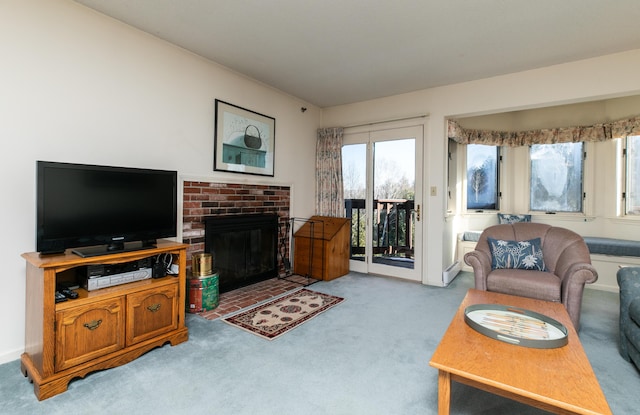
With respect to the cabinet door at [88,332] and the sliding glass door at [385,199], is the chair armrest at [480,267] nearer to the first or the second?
the sliding glass door at [385,199]

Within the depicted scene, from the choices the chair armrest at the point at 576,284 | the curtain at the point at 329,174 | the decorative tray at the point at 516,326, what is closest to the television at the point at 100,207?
the decorative tray at the point at 516,326

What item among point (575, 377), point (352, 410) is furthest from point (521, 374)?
point (352, 410)

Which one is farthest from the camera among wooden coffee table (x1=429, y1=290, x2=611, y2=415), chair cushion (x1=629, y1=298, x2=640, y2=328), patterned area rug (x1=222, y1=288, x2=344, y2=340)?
patterned area rug (x1=222, y1=288, x2=344, y2=340)

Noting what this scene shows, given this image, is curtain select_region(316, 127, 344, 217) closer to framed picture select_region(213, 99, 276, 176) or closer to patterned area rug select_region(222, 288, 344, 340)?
framed picture select_region(213, 99, 276, 176)

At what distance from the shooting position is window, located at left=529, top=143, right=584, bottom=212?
4.72 m

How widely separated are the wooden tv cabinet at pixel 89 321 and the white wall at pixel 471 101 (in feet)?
10.3

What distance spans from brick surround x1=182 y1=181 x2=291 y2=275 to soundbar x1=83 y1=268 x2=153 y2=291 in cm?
83

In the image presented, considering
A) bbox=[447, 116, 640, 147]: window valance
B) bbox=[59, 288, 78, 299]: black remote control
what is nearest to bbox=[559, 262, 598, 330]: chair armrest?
bbox=[447, 116, 640, 147]: window valance

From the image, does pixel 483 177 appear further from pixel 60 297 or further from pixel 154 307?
pixel 60 297

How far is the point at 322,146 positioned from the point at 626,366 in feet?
13.2

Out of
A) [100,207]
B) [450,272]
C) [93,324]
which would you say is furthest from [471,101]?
[93,324]

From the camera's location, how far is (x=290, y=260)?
4410 millimetres

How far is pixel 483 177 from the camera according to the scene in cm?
525

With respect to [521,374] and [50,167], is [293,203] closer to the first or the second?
[50,167]
